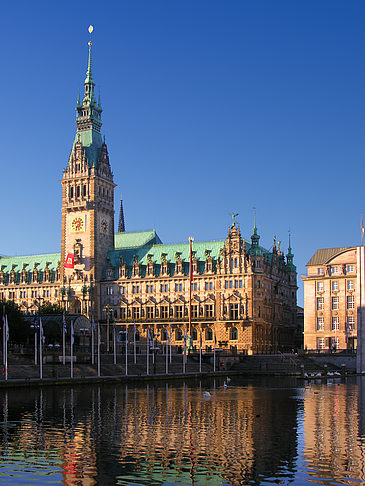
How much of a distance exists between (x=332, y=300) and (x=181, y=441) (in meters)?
119

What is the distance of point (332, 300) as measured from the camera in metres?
156

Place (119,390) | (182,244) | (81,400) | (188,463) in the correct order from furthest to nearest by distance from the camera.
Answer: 1. (182,244)
2. (119,390)
3. (81,400)
4. (188,463)

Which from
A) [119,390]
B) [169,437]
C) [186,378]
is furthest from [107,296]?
[169,437]

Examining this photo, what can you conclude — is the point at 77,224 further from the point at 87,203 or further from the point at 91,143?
the point at 91,143

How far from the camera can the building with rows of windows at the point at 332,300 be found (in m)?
152

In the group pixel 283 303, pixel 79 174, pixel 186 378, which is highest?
pixel 79 174

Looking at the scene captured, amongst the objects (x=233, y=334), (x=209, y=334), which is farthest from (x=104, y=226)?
(x=233, y=334)

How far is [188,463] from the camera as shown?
1351 inches

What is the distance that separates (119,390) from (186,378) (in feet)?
107

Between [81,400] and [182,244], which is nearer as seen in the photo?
[81,400]

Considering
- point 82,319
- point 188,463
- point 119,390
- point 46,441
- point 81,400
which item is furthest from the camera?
point 82,319

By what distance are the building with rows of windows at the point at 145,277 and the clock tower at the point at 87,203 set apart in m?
0.26

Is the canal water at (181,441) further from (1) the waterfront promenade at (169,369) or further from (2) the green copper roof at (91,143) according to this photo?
(2) the green copper roof at (91,143)

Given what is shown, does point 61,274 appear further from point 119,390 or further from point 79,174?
point 119,390
